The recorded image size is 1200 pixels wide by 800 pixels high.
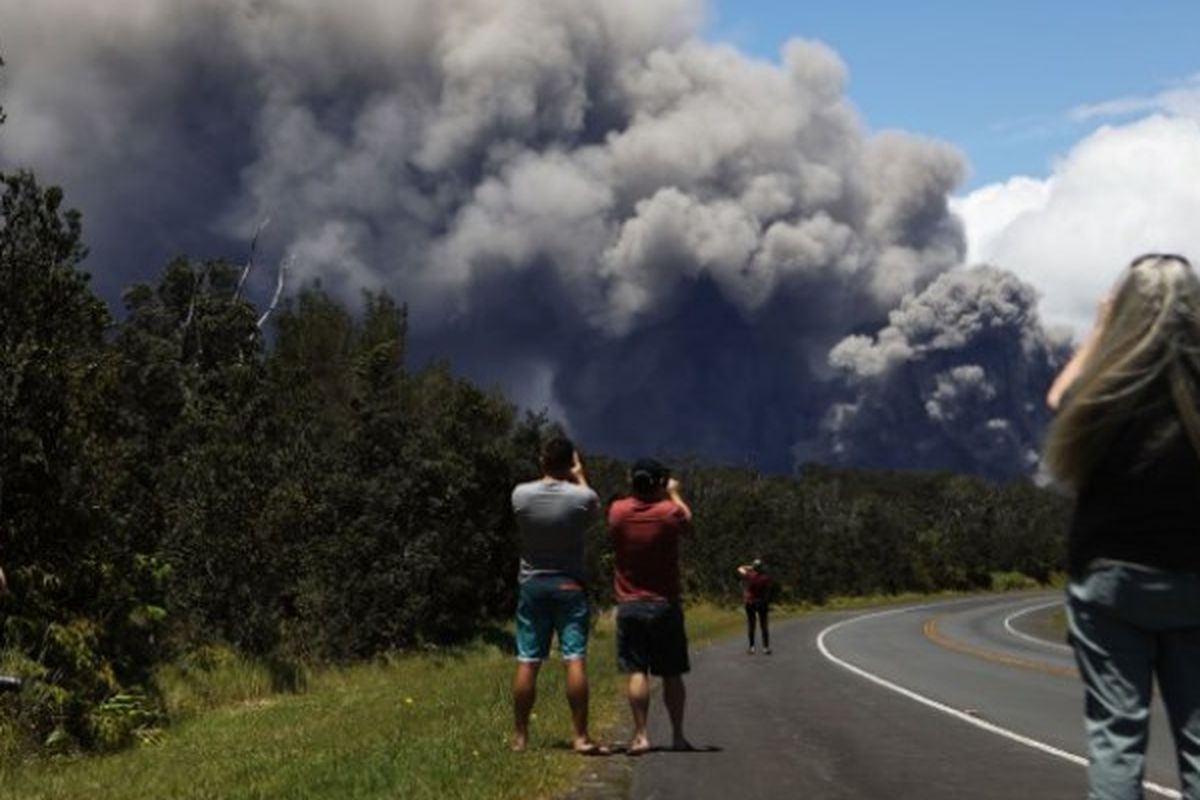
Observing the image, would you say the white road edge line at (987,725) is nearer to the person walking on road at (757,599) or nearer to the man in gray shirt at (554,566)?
the man in gray shirt at (554,566)

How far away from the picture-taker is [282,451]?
30.7m

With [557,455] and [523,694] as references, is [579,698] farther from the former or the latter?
[557,455]

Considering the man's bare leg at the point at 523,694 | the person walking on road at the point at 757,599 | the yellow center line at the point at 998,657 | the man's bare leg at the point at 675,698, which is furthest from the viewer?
the person walking on road at the point at 757,599

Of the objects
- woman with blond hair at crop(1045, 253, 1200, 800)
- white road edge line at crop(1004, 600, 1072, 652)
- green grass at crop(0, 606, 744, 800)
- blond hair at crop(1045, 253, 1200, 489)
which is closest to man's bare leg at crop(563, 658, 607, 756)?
green grass at crop(0, 606, 744, 800)

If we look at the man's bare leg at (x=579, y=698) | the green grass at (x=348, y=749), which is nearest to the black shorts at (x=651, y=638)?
the man's bare leg at (x=579, y=698)

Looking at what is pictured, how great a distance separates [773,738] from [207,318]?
151 ft

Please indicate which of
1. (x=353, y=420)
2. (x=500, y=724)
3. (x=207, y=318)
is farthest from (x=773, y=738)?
(x=207, y=318)

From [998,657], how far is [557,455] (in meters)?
18.4

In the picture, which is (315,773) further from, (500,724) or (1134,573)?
(1134,573)

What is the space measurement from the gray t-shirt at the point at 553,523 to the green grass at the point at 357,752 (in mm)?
1299

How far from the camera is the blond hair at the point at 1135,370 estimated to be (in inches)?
146

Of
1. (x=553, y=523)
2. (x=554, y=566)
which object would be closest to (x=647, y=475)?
(x=553, y=523)

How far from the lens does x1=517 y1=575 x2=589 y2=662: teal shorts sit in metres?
8.48

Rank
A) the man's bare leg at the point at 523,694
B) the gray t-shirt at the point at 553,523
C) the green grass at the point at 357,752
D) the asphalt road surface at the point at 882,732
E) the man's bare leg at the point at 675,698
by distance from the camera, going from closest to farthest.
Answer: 1. the green grass at the point at 357,752
2. the asphalt road surface at the point at 882,732
3. the gray t-shirt at the point at 553,523
4. the man's bare leg at the point at 523,694
5. the man's bare leg at the point at 675,698
